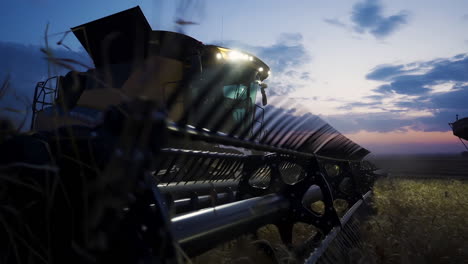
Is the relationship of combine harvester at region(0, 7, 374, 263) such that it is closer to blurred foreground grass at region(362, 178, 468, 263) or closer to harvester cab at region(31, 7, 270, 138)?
blurred foreground grass at region(362, 178, 468, 263)

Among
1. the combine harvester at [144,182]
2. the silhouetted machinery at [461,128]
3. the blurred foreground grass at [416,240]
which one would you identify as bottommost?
the blurred foreground grass at [416,240]

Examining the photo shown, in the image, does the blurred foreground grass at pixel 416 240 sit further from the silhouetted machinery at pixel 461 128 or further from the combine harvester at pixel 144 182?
the silhouetted machinery at pixel 461 128

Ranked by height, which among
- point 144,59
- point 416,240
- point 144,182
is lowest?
point 416,240

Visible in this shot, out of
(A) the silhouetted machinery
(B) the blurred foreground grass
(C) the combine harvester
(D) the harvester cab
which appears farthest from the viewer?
(A) the silhouetted machinery

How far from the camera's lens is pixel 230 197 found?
3.79 metres

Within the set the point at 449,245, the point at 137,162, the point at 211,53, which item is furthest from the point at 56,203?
the point at 211,53

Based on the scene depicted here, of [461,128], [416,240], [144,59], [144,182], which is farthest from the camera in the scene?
[461,128]

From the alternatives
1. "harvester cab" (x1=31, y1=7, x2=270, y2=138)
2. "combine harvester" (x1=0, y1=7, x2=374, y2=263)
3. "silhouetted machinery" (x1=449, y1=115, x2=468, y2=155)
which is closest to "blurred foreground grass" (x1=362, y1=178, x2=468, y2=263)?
"combine harvester" (x1=0, y1=7, x2=374, y2=263)

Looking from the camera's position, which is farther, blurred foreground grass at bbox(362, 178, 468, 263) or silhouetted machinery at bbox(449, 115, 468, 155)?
silhouetted machinery at bbox(449, 115, 468, 155)

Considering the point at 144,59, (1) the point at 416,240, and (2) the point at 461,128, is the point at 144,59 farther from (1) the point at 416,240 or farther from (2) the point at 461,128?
(2) the point at 461,128

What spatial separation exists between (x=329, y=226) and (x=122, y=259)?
7.40 feet

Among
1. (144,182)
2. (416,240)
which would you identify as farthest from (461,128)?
(144,182)

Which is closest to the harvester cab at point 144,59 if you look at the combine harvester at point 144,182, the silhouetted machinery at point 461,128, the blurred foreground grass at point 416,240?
the combine harvester at point 144,182

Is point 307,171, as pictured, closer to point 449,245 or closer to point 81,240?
point 449,245
